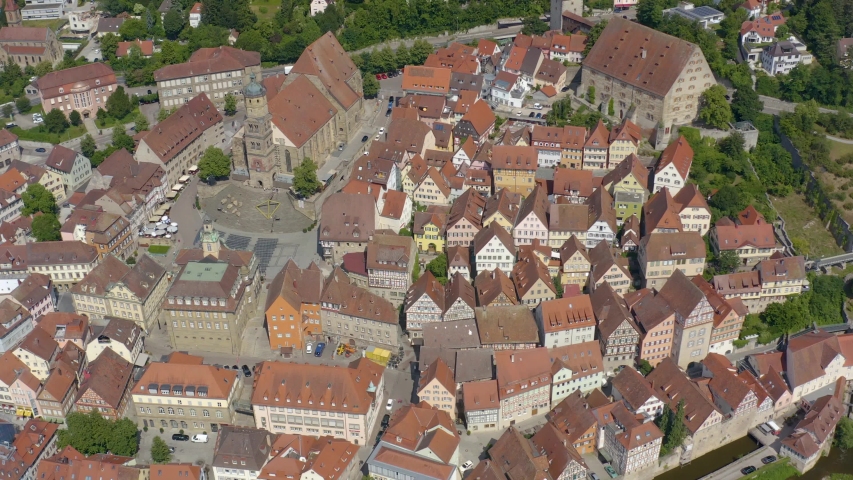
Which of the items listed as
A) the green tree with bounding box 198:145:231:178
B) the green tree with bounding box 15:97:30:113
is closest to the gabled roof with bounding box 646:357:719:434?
the green tree with bounding box 198:145:231:178

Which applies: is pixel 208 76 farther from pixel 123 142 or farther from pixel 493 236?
pixel 493 236


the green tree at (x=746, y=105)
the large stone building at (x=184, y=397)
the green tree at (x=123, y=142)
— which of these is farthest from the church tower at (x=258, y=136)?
the green tree at (x=746, y=105)

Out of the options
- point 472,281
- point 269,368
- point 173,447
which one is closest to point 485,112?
point 472,281

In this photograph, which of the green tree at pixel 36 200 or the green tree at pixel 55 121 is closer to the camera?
the green tree at pixel 36 200

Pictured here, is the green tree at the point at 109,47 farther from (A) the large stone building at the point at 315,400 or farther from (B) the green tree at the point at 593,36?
(A) the large stone building at the point at 315,400

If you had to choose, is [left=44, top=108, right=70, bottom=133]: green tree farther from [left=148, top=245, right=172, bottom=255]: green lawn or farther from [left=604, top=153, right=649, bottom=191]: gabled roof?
[left=604, top=153, right=649, bottom=191]: gabled roof

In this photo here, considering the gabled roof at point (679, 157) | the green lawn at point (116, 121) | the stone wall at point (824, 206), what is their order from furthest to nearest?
the green lawn at point (116, 121) → the gabled roof at point (679, 157) → the stone wall at point (824, 206)

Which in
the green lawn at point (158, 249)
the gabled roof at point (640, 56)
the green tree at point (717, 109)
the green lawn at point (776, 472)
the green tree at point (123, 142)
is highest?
the gabled roof at point (640, 56)
